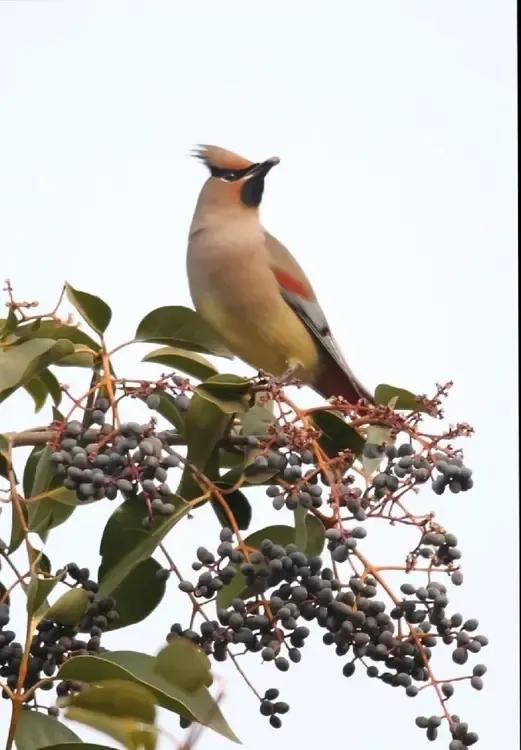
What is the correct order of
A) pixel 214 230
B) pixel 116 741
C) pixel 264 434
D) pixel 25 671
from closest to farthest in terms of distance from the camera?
pixel 116 741, pixel 25 671, pixel 264 434, pixel 214 230

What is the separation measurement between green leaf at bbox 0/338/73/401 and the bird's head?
2197 mm

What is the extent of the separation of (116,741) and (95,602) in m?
0.74

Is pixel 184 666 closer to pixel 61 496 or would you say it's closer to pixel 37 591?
pixel 37 591

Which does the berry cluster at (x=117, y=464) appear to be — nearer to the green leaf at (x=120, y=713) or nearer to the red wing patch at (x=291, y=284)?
the green leaf at (x=120, y=713)

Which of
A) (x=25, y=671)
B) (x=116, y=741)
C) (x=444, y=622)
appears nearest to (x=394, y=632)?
(x=444, y=622)

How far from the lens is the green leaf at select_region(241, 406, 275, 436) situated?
7.26ft

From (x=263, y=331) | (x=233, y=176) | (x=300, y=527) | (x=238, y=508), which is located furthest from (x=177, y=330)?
(x=233, y=176)

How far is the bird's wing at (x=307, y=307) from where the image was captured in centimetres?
412

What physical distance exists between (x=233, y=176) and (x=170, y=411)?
226cm

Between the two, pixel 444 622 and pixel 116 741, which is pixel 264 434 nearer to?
pixel 444 622

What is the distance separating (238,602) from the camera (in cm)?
199

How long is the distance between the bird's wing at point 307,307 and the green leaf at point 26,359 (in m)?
1.93

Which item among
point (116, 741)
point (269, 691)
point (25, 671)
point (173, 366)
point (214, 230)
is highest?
point (214, 230)

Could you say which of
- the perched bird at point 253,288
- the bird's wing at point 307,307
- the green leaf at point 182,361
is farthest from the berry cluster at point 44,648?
the bird's wing at point 307,307
